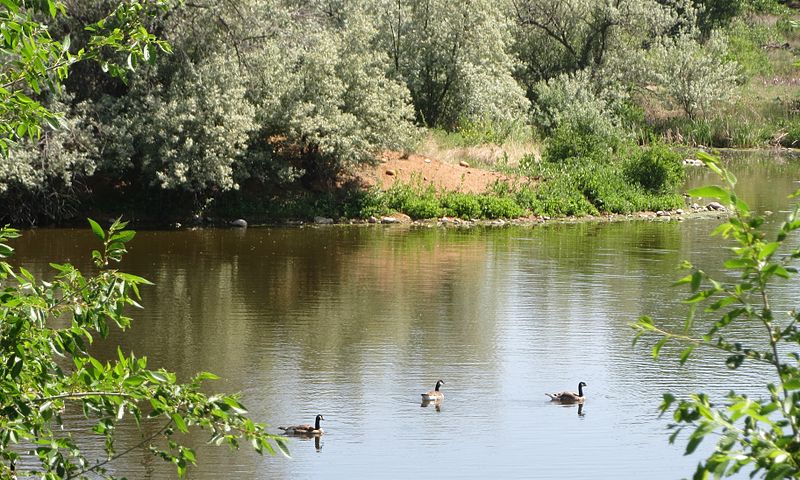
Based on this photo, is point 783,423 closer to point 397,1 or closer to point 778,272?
point 778,272

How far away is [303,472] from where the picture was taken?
1287 centimetres

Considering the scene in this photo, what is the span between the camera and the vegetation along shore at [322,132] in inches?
1097

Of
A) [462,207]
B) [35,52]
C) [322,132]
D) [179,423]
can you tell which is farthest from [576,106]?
[179,423]

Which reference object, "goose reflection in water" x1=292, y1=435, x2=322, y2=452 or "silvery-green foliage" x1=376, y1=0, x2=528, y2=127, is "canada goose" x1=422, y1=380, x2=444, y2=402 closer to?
"goose reflection in water" x1=292, y1=435, x2=322, y2=452

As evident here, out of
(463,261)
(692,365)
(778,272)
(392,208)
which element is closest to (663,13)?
(392,208)

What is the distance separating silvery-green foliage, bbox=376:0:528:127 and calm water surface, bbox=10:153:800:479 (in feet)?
22.1

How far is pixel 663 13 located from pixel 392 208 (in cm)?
1751

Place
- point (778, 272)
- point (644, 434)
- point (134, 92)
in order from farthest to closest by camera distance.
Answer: point (134, 92) → point (644, 434) → point (778, 272)

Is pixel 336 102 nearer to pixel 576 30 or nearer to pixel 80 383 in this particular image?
pixel 576 30

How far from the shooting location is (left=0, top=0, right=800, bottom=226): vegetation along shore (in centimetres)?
2788

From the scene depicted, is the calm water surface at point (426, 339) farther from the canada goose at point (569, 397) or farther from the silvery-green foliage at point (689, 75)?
the silvery-green foliage at point (689, 75)

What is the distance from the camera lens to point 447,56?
35500 mm

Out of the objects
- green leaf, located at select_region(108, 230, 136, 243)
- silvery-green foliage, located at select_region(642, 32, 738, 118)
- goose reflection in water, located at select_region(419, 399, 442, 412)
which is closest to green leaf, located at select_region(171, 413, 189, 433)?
green leaf, located at select_region(108, 230, 136, 243)

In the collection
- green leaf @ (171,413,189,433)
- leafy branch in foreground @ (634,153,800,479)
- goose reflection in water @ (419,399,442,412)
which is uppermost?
leafy branch in foreground @ (634,153,800,479)
